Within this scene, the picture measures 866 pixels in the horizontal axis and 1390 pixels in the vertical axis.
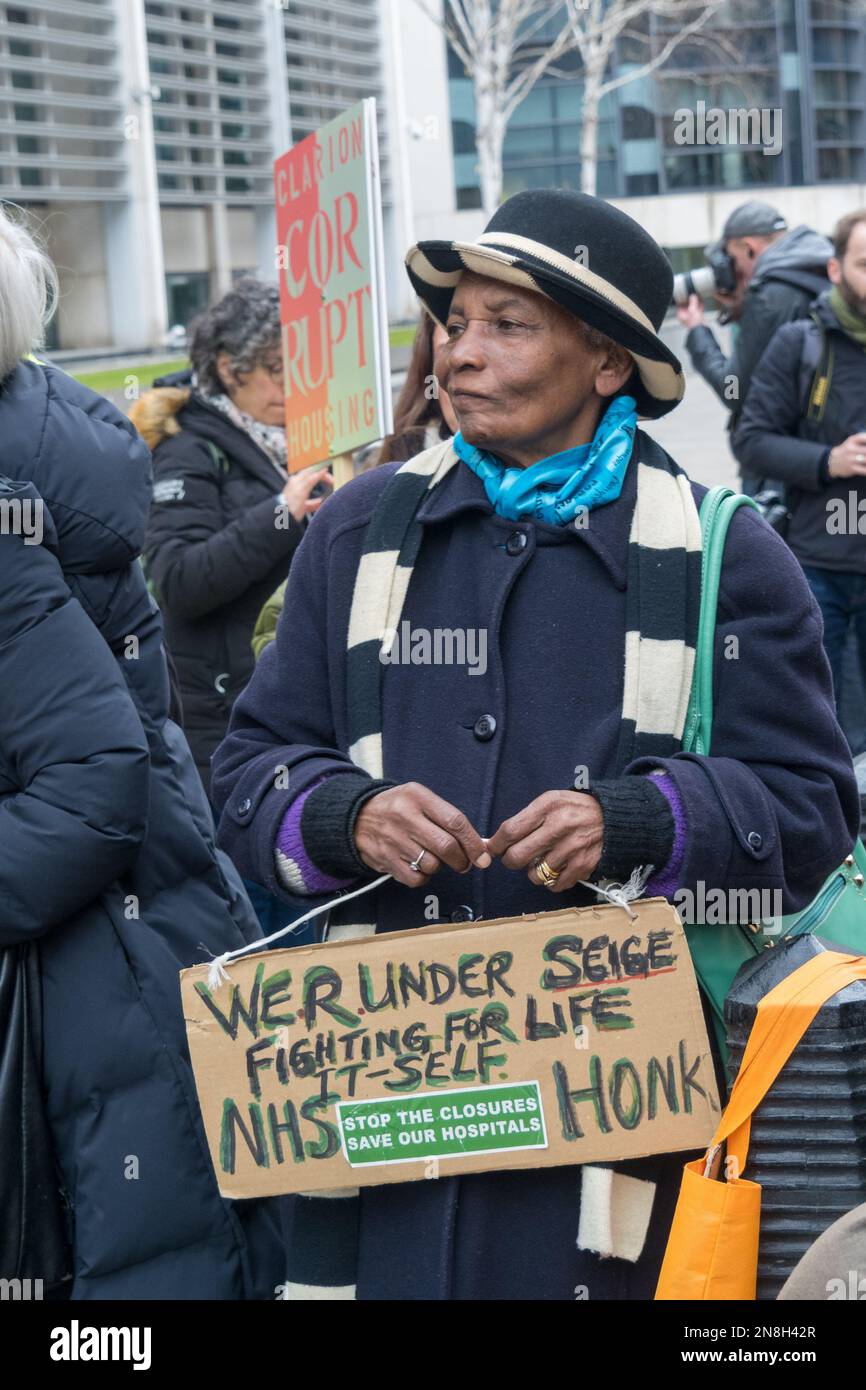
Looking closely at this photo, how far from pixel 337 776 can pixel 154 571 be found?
7.53ft

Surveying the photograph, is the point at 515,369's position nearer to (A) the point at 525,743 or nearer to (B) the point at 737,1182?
(A) the point at 525,743

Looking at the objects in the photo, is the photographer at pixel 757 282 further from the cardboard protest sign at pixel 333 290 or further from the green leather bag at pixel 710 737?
the green leather bag at pixel 710 737

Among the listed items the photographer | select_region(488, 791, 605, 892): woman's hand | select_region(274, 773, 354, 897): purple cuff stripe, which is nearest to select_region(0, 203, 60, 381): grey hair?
select_region(274, 773, 354, 897): purple cuff stripe

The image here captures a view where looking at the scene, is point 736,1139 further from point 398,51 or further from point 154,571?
point 398,51

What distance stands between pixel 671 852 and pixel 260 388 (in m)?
2.73

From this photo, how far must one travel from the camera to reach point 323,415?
3.75 m

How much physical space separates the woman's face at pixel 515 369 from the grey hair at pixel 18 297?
0.60 metres

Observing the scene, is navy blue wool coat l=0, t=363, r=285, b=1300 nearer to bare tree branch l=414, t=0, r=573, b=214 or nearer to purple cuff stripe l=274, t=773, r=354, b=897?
purple cuff stripe l=274, t=773, r=354, b=897

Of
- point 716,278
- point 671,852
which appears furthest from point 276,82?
point 671,852

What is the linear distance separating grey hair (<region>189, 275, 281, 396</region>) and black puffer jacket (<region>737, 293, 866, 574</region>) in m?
1.70

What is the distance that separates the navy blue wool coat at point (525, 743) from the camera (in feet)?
6.58

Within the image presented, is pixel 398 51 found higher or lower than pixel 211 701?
higher
